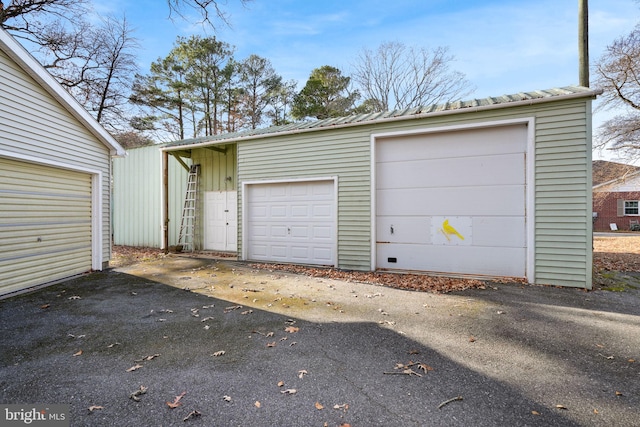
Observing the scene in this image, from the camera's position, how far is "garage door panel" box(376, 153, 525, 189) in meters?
5.75

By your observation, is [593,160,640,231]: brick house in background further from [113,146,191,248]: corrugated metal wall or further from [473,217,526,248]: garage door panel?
[113,146,191,248]: corrugated metal wall

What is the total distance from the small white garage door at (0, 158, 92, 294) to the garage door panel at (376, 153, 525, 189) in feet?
22.1

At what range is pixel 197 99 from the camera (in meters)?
17.5

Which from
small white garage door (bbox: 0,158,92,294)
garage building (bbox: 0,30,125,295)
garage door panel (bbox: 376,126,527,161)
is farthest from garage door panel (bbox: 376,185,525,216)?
small white garage door (bbox: 0,158,92,294)

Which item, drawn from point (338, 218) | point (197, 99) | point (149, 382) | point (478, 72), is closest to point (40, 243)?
point (149, 382)

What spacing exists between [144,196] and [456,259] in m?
10.4

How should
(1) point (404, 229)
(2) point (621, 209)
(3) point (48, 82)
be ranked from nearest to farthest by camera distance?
(3) point (48, 82)
(1) point (404, 229)
(2) point (621, 209)

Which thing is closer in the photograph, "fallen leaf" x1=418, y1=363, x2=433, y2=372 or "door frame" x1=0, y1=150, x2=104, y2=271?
"fallen leaf" x1=418, y1=363, x2=433, y2=372

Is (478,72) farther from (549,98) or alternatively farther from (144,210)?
(144,210)

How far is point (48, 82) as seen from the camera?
5.35 m

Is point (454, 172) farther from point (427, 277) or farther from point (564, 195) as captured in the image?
point (427, 277)

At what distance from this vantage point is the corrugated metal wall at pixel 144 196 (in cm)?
1031

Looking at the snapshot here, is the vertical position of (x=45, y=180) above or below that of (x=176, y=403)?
above

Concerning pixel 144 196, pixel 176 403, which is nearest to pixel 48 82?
pixel 144 196
